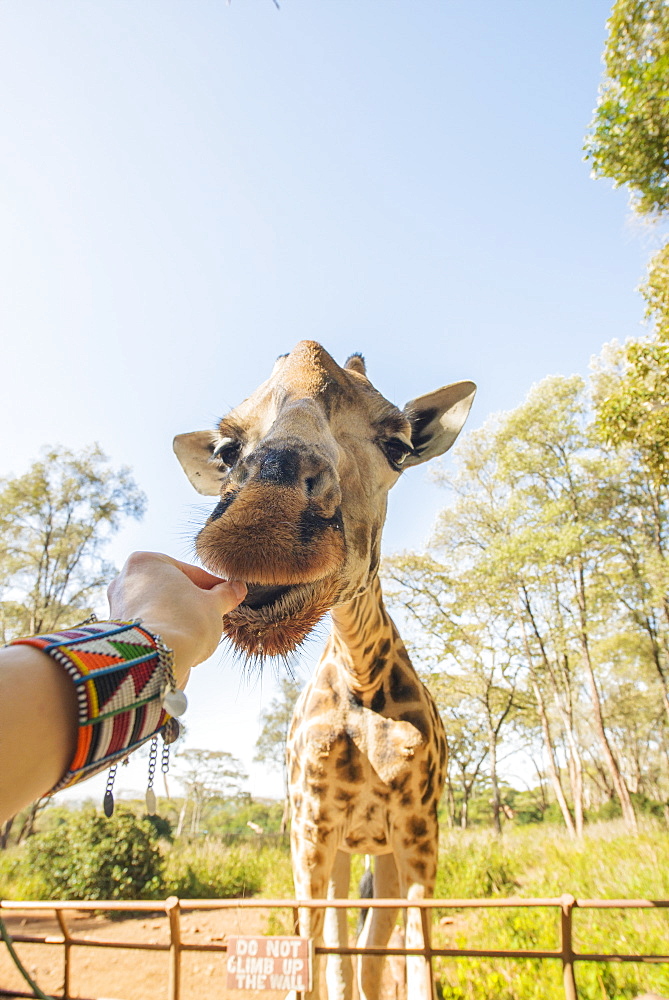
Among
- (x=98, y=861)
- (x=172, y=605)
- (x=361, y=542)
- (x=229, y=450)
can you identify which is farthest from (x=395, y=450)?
(x=98, y=861)

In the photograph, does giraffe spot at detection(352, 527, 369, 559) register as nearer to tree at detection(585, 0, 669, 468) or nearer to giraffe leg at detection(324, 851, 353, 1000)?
giraffe leg at detection(324, 851, 353, 1000)

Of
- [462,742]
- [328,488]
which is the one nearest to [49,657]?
[328,488]

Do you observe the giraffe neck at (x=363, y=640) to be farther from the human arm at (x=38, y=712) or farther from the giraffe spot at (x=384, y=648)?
the human arm at (x=38, y=712)

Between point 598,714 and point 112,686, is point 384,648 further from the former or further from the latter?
point 598,714

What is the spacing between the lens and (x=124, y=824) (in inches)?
491

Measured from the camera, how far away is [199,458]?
12.8 feet

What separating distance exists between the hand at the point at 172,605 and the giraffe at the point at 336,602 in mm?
279

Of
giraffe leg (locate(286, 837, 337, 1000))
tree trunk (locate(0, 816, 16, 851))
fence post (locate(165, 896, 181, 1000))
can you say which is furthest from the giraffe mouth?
tree trunk (locate(0, 816, 16, 851))

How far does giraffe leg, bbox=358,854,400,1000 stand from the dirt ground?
2.94m

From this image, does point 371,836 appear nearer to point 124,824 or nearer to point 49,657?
point 49,657

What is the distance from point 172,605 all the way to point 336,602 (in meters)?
1.37

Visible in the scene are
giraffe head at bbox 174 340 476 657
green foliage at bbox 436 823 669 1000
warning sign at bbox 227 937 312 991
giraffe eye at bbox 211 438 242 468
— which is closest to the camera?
giraffe head at bbox 174 340 476 657

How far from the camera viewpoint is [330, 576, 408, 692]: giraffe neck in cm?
356

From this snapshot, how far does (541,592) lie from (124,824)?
54.4 ft
